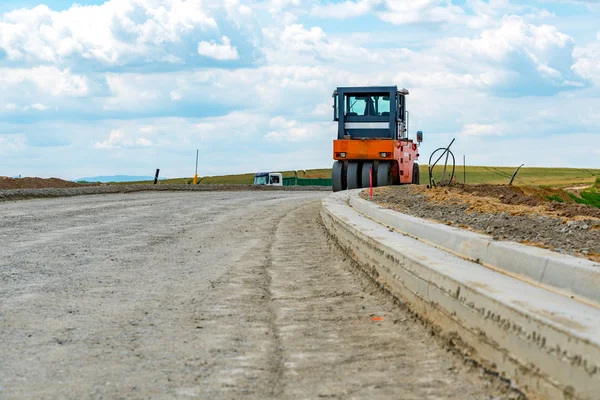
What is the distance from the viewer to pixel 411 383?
4.37 metres

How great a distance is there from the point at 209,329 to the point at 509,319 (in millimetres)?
2494

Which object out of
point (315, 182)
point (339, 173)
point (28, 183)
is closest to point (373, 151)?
point (339, 173)

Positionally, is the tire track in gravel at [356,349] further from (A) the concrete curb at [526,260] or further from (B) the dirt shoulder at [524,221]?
(B) the dirt shoulder at [524,221]

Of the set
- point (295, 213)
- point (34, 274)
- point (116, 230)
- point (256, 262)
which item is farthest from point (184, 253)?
point (295, 213)

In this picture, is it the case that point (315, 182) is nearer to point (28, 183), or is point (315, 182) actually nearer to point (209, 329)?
point (28, 183)

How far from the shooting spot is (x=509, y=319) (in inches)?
167

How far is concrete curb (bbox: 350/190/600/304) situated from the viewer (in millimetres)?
5301

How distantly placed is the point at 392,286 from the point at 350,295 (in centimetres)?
43

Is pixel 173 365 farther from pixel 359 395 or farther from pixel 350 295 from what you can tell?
pixel 350 295

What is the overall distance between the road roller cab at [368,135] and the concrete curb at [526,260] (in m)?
20.2

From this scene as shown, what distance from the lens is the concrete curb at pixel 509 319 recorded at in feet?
11.6

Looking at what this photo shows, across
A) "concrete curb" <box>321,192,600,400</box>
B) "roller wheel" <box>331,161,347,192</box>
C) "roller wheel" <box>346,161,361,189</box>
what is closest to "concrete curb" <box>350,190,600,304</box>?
"concrete curb" <box>321,192,600,400</box>

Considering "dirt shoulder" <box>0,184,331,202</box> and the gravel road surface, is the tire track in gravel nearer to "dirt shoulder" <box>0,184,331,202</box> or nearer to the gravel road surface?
the gravel road surface

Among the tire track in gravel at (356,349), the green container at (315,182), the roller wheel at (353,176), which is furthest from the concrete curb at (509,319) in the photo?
the green container at (315,182)
